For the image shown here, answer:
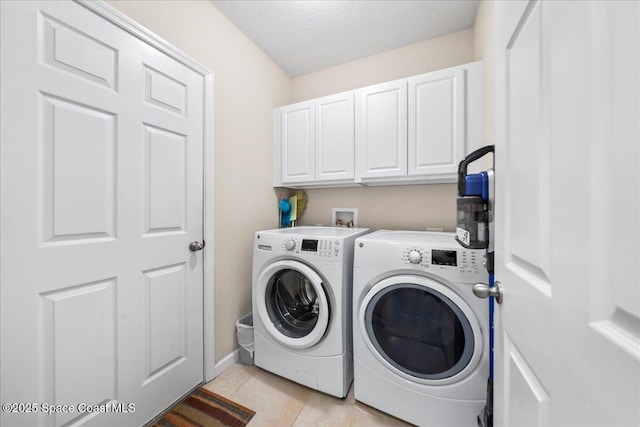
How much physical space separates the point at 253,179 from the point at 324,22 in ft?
4.18

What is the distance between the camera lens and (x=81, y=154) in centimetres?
100

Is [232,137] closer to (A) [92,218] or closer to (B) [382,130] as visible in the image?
(A) [92,218]

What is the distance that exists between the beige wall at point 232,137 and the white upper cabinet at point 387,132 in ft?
0.88

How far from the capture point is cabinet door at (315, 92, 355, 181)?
1.88 m

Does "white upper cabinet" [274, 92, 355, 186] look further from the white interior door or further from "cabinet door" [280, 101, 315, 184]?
the white interior door

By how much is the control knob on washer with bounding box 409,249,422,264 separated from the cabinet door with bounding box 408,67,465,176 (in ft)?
2.35

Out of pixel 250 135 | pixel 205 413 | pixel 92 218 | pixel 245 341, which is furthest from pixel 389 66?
pixel 205 413

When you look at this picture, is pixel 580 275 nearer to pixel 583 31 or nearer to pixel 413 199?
pixel 583 31

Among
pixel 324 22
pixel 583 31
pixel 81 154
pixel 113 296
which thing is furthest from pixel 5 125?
pixel 324 22

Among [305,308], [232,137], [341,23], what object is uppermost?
[341,23]

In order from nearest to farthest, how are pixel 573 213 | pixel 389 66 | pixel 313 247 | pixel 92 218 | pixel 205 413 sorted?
pixel 573 213
pixel 92 218
pixel 205 413
pixel 313 247
pixel 389 66

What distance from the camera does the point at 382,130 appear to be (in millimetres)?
1765

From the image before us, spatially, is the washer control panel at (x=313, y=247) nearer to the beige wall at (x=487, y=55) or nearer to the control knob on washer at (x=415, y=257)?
the control knob on washer at (x=415, y=257)

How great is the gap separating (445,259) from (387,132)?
1.03 metres
